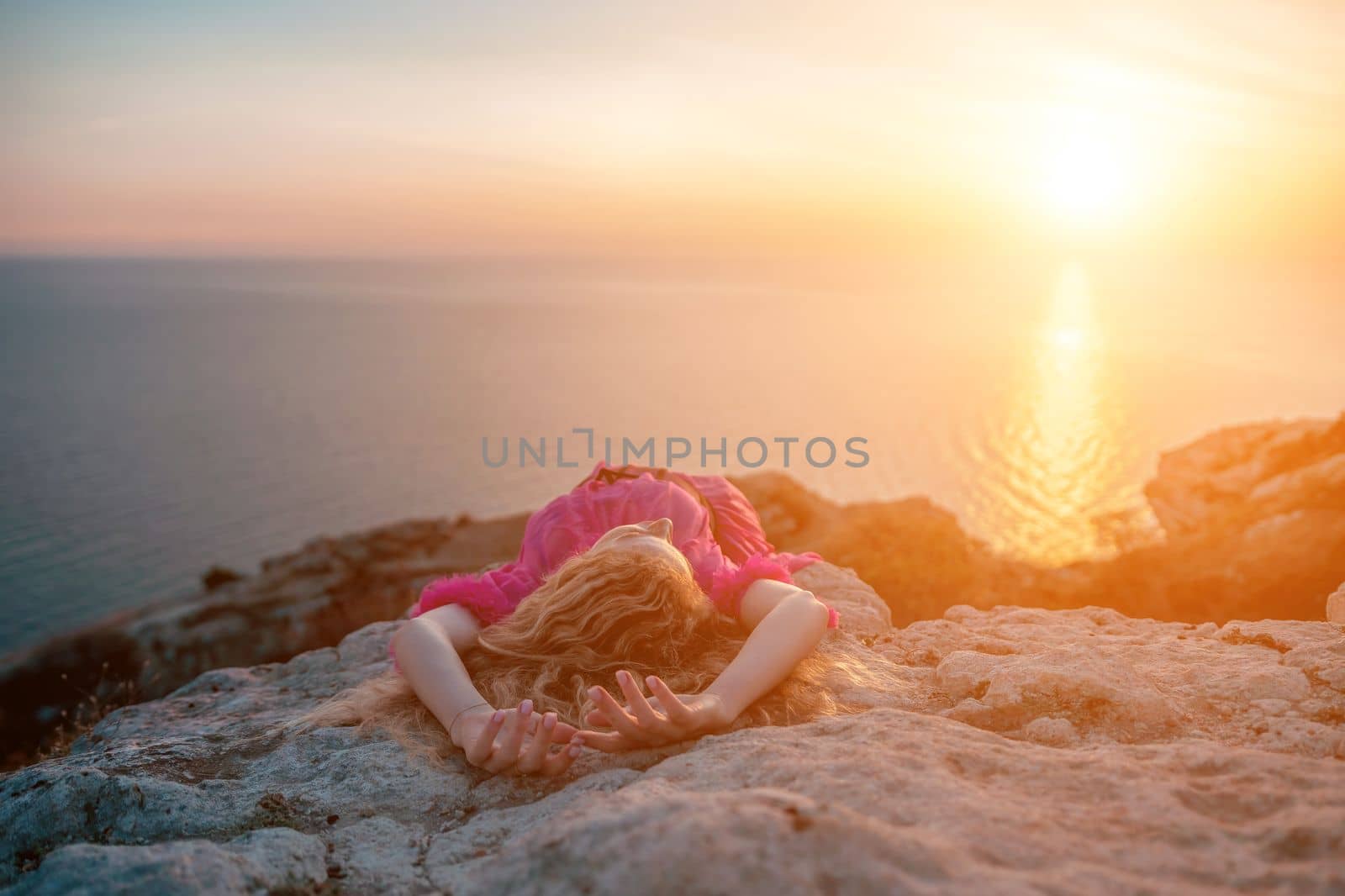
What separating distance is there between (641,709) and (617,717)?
0.33 feet

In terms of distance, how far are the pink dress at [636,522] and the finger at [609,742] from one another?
51.0 inches

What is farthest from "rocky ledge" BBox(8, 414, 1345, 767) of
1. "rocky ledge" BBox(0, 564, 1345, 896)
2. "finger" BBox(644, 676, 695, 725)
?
"finger" BBox(644, 676, 695, 725)

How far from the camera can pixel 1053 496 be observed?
30844mm

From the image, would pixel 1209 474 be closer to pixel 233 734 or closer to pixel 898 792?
pixel 898 792

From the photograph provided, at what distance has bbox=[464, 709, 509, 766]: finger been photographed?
10.3ft

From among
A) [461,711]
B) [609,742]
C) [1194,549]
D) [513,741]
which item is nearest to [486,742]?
[513,741]

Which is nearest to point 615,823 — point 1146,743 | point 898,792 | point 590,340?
point 898,792

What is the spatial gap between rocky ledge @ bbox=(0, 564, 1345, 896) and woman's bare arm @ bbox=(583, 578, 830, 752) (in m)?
0.10

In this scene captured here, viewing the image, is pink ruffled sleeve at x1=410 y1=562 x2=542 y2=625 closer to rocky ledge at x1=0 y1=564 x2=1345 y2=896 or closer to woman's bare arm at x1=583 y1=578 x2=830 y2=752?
rocky ledge at x1=0 y1=564 x2=1345 y2=896

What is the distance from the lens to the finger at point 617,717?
117 inches

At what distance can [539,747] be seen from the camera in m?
3.08

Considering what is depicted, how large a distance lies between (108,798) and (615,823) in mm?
2232

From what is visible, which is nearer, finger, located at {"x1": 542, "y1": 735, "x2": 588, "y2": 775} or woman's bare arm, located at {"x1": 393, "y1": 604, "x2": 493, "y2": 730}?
finger, located at {"x1": 542, "y1": 735, "x2": 588, "y2": 775}

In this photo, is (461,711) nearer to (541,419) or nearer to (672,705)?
(672,705)
